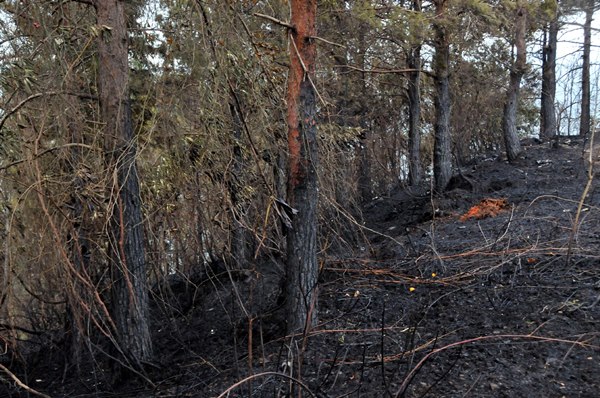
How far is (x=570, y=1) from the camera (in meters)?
16.1

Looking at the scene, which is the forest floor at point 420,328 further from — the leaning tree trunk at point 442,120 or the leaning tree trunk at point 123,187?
the leaning tree trunk at point 442,120

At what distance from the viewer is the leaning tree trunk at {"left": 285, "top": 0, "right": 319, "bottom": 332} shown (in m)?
4.68

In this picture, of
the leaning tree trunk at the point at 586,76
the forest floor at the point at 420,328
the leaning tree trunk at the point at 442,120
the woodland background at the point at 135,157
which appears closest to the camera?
the forest floor at the point at 420,328

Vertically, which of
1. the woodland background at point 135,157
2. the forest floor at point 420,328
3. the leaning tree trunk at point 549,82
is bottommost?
the forest floor at point 420,328

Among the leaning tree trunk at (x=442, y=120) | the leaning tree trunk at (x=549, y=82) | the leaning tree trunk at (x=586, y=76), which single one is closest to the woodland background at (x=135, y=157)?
the leaning tree trunk at (x=442, y=120)

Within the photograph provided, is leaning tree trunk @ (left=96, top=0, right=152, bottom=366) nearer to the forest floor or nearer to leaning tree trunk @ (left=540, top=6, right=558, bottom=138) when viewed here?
the forest floor

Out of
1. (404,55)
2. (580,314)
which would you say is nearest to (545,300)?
(580,314)

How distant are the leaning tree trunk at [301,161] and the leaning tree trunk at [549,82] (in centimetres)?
1106

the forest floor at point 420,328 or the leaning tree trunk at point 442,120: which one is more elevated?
the leaning tree trunk at point 442,120

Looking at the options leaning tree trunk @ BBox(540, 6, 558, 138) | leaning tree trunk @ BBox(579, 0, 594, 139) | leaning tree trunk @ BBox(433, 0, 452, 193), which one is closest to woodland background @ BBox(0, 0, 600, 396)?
leaning tree trunk @ BBox(433, 0, 452, 193)

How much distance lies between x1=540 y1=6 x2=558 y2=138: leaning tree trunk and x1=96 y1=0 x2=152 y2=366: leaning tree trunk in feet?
39.1

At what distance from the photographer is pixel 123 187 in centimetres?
480

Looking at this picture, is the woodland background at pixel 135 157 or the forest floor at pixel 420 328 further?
the woodland background at pixel 135 157

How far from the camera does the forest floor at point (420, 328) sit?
12.0 feet
